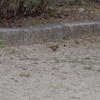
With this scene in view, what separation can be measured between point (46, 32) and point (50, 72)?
226 centimetres

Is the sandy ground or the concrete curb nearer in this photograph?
the sandy ground

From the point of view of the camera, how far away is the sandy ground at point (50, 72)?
4754 millimetres

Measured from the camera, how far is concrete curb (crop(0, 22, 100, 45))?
24.5 ft

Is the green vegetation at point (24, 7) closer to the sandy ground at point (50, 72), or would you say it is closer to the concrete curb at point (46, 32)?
the concrete curb at point (46, 32)

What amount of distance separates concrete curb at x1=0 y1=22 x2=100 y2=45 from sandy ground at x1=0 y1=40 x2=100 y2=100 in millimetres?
201

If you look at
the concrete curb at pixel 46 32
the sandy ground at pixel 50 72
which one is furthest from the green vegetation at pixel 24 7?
the sandy ground at pixel 50 72

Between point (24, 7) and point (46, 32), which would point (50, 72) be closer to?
point (46, 32)

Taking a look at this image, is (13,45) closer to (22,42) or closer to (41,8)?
(22,42)

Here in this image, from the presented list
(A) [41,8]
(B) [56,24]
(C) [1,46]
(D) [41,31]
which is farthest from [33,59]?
(A) [41,8]

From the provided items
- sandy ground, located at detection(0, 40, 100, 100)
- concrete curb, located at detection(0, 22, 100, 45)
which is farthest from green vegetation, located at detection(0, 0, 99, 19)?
sandy ground, located at detection(0, 40, 100, 100)

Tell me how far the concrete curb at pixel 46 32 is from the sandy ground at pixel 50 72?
201 millimetres

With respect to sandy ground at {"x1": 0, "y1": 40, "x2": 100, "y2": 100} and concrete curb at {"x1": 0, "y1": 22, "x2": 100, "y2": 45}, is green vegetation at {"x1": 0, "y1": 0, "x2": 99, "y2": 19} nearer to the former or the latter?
concrete curb at {"x1": 0, "y1": 22, "x2": 100, "y2": 45}

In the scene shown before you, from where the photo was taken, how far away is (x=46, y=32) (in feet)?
26.1

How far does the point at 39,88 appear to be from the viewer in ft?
16.3
